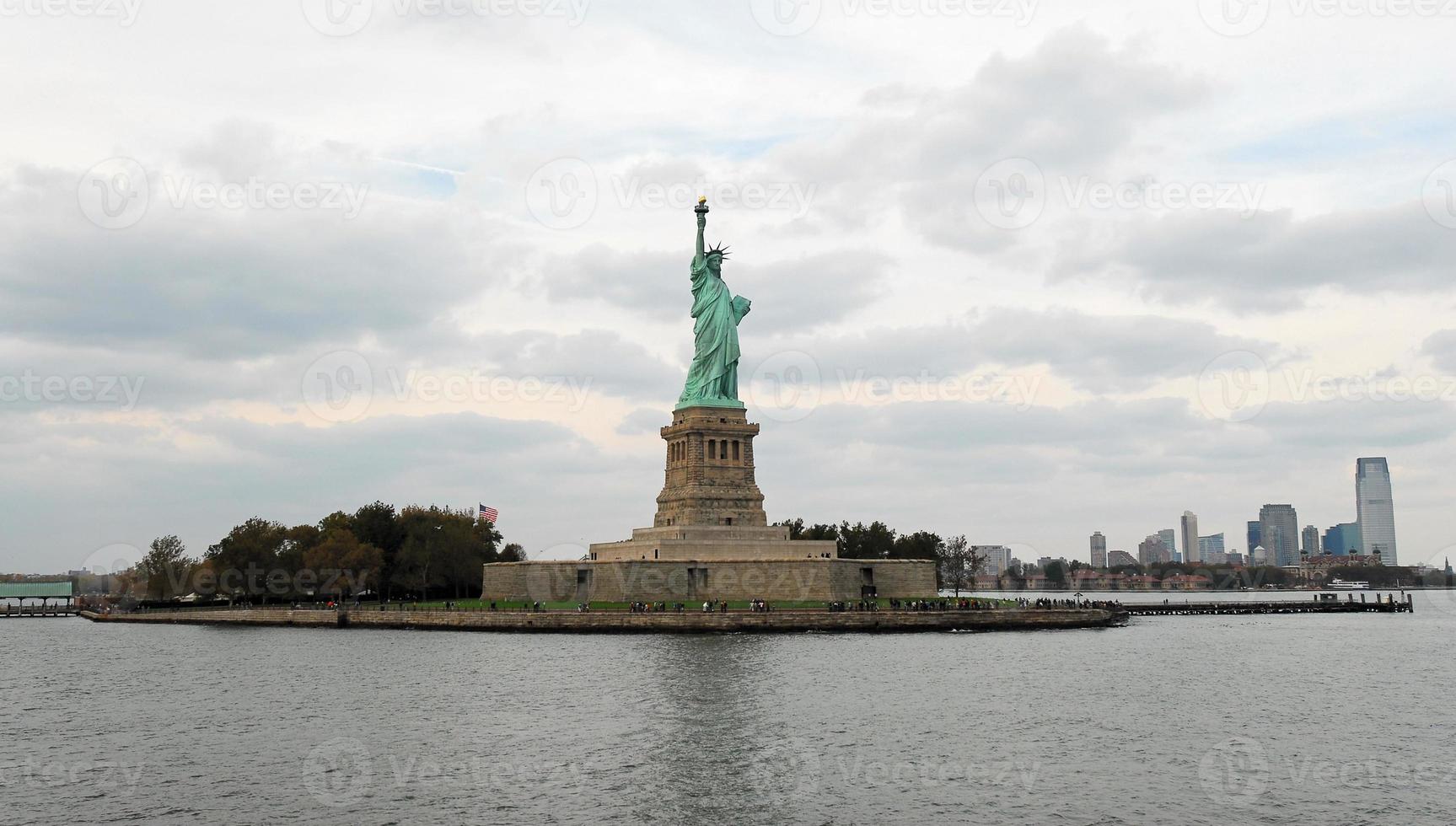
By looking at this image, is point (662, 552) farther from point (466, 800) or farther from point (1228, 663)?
Result: point (466, 800)

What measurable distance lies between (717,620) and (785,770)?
137 feet

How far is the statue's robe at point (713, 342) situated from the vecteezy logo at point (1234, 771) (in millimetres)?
57493

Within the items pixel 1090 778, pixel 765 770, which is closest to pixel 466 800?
pixel 765 770

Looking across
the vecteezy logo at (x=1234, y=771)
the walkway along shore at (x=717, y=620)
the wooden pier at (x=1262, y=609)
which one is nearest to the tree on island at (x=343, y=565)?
the walkway along shore at (x=717, y=620)

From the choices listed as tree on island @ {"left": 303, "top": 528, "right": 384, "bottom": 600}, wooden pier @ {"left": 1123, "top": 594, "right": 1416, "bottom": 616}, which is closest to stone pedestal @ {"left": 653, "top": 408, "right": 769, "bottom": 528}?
tree on island @ {"left": 303, "top": 528, "right": 384, "bottom": 600}

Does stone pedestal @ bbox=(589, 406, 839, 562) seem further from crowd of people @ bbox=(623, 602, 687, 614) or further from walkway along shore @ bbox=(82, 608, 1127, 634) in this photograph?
walkway along shore @ bbox=(82, 608, 1127, 634)

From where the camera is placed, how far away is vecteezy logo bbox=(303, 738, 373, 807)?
31062mm

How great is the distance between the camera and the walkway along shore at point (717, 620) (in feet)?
248

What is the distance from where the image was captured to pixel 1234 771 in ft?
111

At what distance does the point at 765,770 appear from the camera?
110ft

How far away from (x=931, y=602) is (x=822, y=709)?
4055 centimetres
